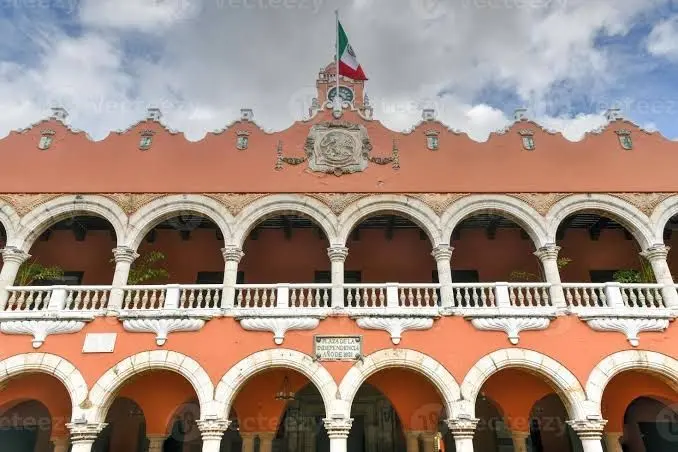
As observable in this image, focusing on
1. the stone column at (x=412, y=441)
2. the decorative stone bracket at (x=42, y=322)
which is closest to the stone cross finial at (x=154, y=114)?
the decorative stone bracket at (x=42, y=322)

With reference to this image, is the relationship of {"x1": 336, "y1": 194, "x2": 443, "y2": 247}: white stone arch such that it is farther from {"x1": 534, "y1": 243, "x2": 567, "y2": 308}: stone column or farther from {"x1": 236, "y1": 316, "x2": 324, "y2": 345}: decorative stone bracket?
{"x1": 534, "y1": 243, "x2": 567, "y2": 308}: stone column

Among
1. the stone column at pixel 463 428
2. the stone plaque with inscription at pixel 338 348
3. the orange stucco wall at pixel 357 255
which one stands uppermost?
the orange stucco wall at pixel 357 255

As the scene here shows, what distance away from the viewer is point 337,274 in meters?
11.2

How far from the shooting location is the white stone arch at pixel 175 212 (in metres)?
11.6

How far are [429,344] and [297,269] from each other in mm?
4846

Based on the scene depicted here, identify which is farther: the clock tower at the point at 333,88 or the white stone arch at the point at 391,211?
the clock tower at the point at 333,88

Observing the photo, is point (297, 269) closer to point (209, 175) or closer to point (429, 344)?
point (209, 175)

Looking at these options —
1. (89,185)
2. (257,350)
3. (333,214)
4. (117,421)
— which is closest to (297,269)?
(333,214)

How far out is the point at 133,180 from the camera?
39.8 ft

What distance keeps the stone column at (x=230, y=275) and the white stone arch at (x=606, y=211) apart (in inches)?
314

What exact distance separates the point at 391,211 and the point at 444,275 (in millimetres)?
2157

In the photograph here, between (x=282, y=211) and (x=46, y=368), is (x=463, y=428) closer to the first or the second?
(x=282, y=211)

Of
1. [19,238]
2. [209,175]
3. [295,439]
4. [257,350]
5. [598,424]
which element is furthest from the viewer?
[295,439]

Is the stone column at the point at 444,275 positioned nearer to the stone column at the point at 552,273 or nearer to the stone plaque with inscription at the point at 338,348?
the stone plaque with inscription at the point at 338,348
